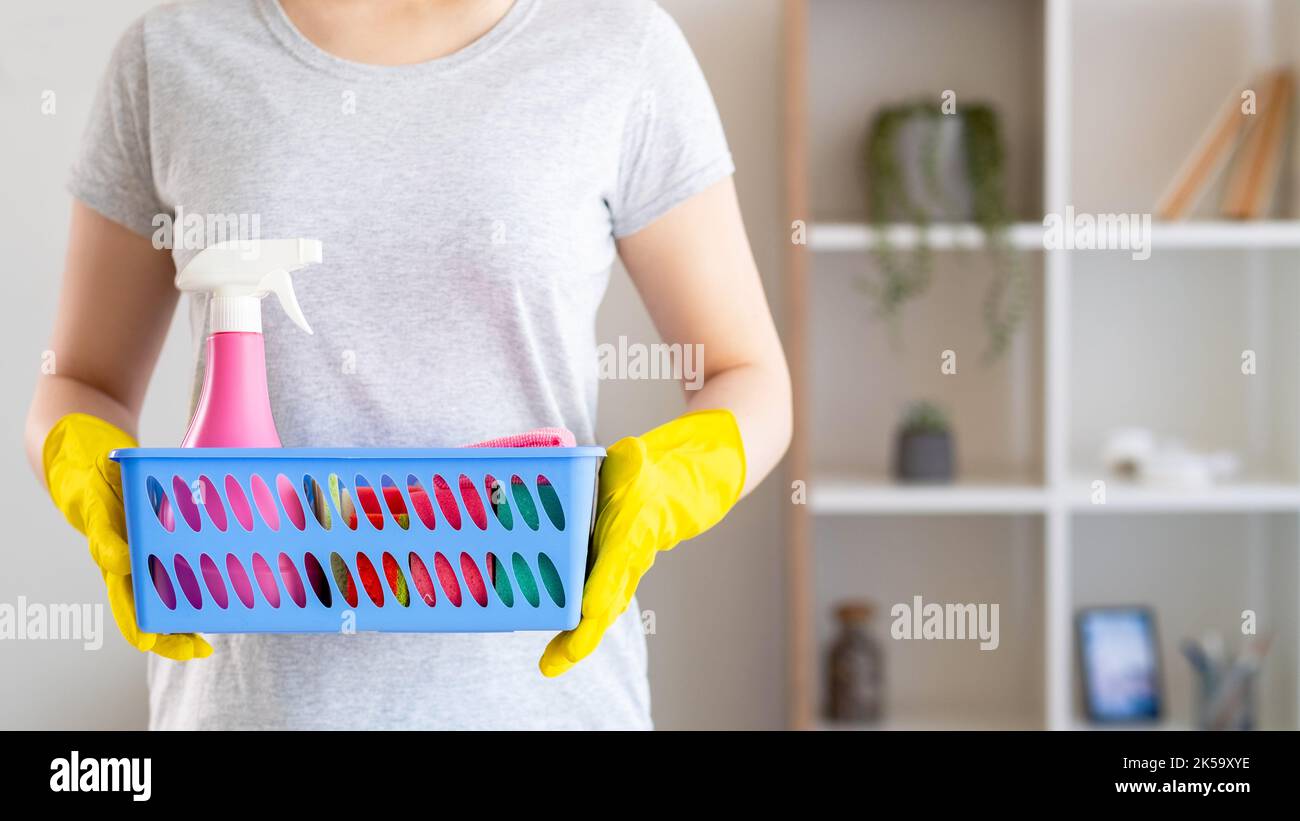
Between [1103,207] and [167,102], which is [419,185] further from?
[1103,207]

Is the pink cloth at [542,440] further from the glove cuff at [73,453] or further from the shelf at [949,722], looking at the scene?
the shelf at [949,722]

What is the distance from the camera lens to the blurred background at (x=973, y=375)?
162 centimetres

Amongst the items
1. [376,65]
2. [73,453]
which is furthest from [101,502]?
[376,65]

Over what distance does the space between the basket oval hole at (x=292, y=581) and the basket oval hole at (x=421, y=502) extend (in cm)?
6

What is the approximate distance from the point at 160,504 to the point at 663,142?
37cm

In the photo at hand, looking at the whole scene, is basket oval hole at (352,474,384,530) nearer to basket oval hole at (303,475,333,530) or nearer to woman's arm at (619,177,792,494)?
basket oval hole at (303,475,333,530)

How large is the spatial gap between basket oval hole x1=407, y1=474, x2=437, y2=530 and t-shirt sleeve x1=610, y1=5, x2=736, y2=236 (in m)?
0.29

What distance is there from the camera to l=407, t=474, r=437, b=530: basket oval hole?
51 cm

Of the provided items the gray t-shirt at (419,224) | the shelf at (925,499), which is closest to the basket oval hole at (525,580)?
the gray t-shirt at (419,224)

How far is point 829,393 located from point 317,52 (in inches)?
48.1

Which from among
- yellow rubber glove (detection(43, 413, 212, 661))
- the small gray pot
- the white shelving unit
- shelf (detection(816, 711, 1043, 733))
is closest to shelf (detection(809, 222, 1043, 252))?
the white shelving unit
